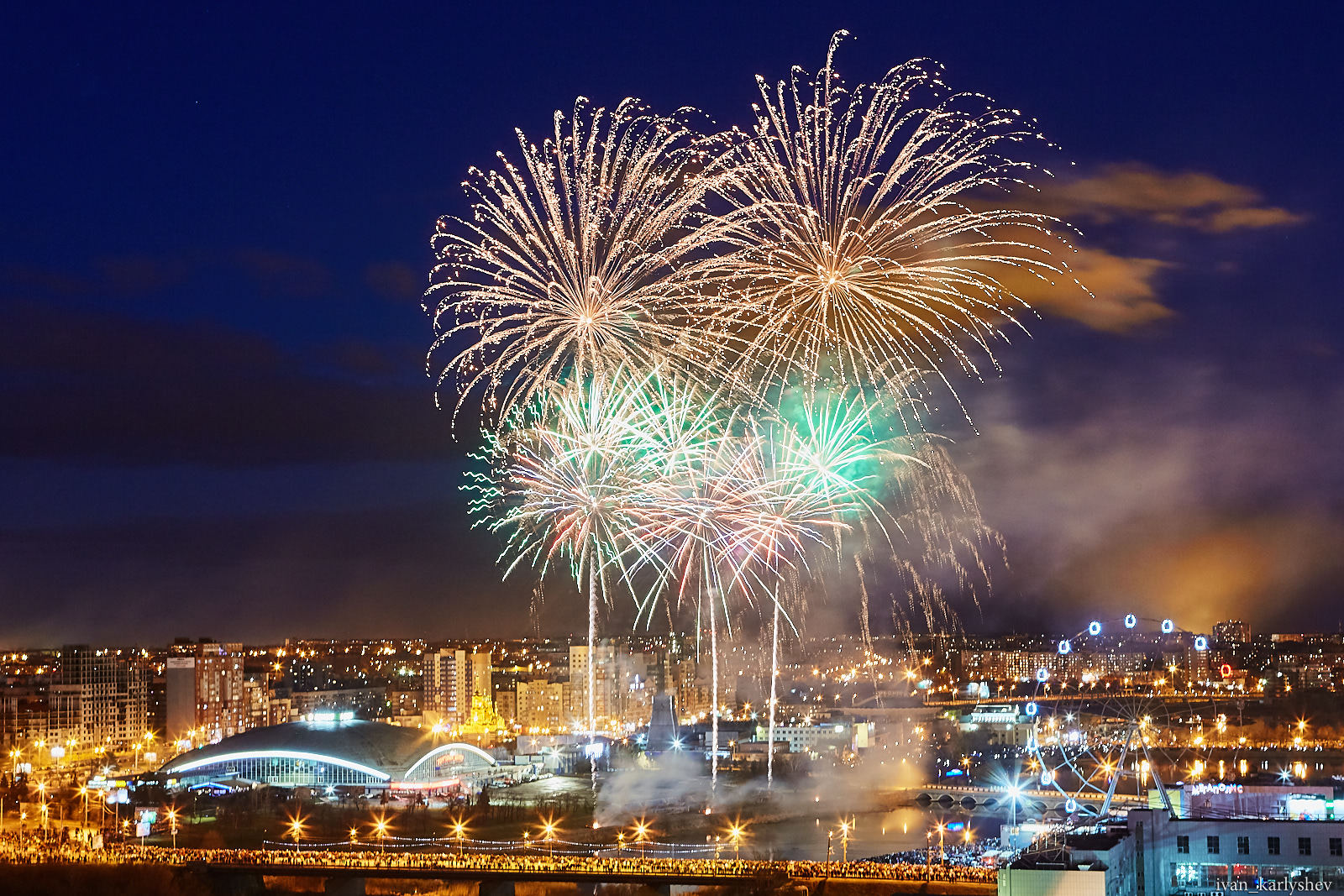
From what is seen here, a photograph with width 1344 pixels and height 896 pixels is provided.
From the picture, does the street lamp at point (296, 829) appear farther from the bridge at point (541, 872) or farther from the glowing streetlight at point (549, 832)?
the bridge at point (541, 872)

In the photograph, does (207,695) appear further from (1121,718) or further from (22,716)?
(1121,718)

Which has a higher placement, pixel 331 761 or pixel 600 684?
pixel 600 684

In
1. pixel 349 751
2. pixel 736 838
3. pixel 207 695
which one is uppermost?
pixel 207 695

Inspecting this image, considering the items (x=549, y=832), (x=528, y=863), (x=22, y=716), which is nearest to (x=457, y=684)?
(x=22, y=716)

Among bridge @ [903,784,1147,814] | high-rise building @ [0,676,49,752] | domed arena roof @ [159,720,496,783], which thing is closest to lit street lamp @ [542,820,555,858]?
bridge @ [903,784,1147,814]

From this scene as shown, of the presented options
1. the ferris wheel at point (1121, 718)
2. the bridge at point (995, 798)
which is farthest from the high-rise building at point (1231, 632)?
the bridge at point (995, 798)

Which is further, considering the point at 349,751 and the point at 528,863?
the point at 349,751
